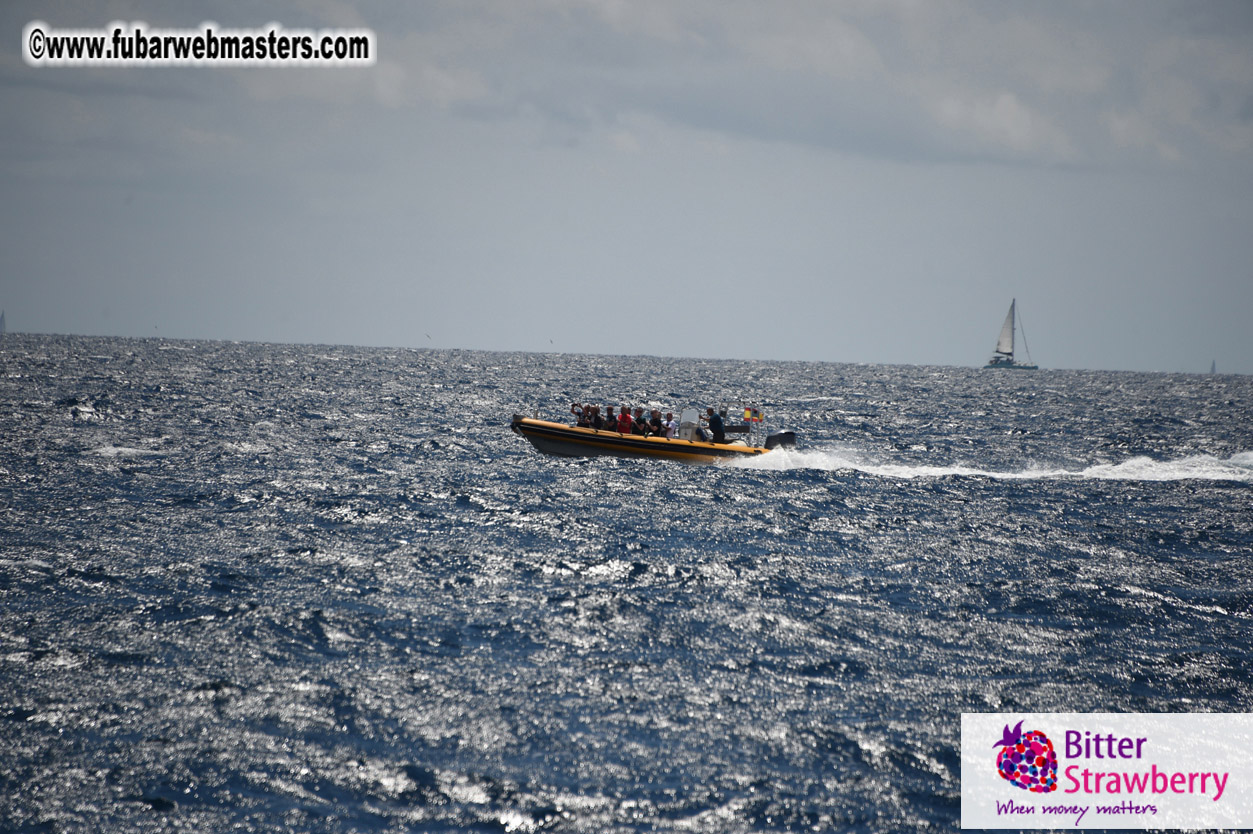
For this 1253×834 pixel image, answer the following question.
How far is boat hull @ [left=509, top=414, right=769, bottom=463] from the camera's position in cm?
2750

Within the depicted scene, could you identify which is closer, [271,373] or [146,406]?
[146,406]

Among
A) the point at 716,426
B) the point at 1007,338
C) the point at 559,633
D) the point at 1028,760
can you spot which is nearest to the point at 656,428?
the point at 716,426

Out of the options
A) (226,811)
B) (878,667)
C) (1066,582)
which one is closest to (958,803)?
(878,667)

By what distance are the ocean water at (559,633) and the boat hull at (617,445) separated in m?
0.48

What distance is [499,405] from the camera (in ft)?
170

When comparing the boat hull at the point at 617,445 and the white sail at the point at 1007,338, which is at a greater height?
the white sail at the point at 1007,338

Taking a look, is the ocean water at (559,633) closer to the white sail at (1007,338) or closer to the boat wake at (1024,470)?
the boat wake at (1024,470)

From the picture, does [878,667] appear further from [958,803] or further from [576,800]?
[576,800]

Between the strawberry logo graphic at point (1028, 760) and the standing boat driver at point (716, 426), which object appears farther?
the standing boat driver at point (716, 426)

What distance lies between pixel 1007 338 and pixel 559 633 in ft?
587

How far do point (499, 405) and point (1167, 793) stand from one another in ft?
146

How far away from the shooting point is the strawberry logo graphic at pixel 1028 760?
892 centimetres

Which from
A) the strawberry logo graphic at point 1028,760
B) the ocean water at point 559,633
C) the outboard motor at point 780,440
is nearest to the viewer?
the ocean water at point 559,633

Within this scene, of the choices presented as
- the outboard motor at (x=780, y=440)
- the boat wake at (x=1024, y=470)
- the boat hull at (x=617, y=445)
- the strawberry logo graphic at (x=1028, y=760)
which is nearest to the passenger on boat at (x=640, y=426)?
the boat hull at (x=617, y=445)
